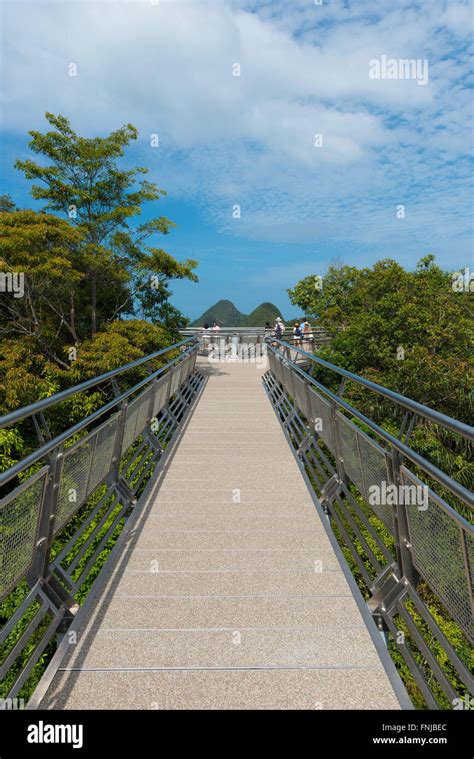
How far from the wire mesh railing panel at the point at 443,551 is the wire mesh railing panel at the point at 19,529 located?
1691 millimetres

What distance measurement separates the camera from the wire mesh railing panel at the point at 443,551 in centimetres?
176

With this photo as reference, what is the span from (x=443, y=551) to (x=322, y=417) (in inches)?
97.1

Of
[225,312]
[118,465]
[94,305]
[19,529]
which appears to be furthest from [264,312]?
[19,529]

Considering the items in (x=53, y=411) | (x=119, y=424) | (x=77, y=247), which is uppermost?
(x=77, y=247)

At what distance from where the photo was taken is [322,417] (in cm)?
438

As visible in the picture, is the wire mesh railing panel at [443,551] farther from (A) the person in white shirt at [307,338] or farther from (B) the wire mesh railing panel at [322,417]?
(A) the person in white shirt at [307,338]

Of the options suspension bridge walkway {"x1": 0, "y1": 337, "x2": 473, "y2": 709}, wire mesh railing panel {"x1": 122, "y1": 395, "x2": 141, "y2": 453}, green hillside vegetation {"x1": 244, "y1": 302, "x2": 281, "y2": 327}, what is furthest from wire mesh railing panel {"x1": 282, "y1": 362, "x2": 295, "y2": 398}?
green hillside vegetation {"x1": 244, "y1": 302, "x2": 281, "y2": 327}

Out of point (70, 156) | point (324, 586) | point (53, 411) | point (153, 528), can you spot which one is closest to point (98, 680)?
point (324, 586)

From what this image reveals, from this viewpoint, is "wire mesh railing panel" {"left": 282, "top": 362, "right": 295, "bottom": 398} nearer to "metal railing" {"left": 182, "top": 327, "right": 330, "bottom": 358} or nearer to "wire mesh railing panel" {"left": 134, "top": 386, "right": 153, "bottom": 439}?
"wire mesh railing panel" {"left": 134, "top": 386, "right": 153, "bottom": 439}

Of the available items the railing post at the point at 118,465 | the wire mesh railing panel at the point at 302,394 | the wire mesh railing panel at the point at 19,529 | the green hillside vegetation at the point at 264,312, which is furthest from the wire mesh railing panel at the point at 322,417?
the green hillside vegetation at the point at 264,312

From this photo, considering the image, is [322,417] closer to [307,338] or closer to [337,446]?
[337,446]

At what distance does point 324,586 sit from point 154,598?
1.00 meters
